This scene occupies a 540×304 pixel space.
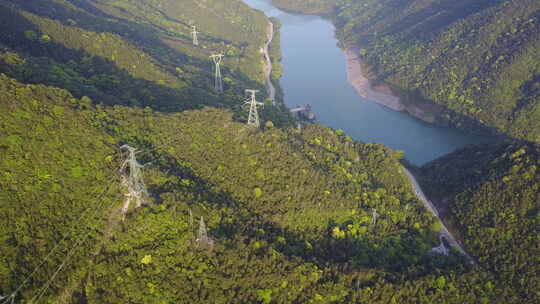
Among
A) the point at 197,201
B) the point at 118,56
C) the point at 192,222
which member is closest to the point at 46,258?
the point at 192,222

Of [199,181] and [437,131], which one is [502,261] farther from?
[437,131]

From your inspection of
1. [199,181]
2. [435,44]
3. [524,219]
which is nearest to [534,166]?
[524,219]

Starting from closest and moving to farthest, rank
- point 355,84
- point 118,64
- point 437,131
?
point 118,64 → point 437,131 → point 355,84

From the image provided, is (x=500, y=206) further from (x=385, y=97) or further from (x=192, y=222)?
(x=385, y=97)

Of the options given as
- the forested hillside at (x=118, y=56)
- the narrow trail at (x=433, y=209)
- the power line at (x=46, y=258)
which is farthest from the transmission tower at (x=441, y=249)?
the power line at (x=46, y=258)

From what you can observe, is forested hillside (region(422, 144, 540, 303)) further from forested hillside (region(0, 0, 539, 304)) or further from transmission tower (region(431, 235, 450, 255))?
transmission tower (region(431, 235, 450, 255))
